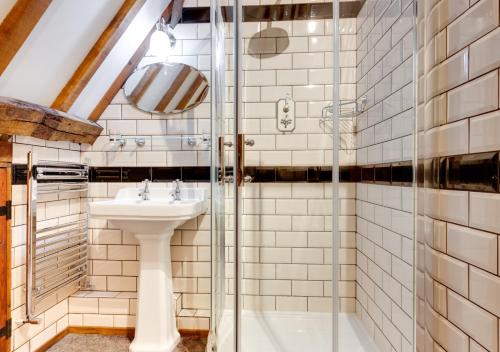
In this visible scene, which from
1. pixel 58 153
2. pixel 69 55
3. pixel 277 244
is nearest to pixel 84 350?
pixel 58 153

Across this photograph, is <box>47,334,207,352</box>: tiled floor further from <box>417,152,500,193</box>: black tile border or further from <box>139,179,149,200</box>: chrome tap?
<box>417,152,500,193</box>: black tile border

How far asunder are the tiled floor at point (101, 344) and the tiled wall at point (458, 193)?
4.76 ft

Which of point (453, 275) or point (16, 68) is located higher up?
point (16, 68)

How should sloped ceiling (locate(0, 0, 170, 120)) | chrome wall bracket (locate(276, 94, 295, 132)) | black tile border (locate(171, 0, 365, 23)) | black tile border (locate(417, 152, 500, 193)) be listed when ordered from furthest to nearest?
chrome wall bracket (locate(276, 94, 295, 132)) → black tile border (locate(171, 0, 365, 23)) → sloped ceiling (locate(0, 0, 170, 120)) → black tile border (locate(417, 152, 500, 193))

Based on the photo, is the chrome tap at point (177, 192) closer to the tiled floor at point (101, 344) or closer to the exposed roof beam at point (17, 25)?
the tiled floor at point (101, 344)

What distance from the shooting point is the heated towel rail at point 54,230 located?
170 centimetres

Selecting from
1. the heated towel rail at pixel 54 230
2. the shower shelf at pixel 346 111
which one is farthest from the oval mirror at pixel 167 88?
the shower shelf at pixel 346 111

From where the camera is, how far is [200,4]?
2.17 meters

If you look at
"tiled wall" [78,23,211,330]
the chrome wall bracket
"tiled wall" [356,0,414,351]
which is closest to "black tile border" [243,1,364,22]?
"tiled wall" [356,0,414,351]

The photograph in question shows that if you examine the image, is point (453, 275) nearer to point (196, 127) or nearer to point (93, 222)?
point (196, 127)

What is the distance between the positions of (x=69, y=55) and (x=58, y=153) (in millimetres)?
635

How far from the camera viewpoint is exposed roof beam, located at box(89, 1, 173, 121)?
2.14 m

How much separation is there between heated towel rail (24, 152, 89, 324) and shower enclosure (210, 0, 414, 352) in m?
1.01

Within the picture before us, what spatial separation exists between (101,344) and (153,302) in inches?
20.8
